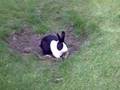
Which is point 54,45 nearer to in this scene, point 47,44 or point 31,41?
point 47,44

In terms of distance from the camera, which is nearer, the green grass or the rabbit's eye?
the green grass

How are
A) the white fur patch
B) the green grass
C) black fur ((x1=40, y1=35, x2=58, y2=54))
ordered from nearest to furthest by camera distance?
the green grass, the white fur patch, black fur ((x1=40, y1=35, x2=58, y2=54))

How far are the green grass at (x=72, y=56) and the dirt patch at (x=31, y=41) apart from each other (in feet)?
0.36

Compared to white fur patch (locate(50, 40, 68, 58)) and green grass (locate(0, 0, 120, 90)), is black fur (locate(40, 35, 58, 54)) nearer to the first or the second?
white fur patch (locate(50, 40, 68, 58))

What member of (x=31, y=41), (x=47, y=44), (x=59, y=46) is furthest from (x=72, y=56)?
(x=31, y=41)

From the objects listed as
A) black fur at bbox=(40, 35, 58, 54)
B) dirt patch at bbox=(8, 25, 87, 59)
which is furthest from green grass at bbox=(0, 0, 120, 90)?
black fur at bbox=(40, 35, 58, 54)

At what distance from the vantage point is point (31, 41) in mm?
7121

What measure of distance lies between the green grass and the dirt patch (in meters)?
0.11

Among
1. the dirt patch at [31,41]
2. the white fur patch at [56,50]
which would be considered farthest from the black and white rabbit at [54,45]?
the dirt patch at [31,41]

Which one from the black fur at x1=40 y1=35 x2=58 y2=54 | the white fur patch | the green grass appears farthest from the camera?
the black fur at x1=40 y1=35 x2=58 y2=54

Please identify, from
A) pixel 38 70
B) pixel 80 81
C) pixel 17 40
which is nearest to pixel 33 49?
pixel 17 40

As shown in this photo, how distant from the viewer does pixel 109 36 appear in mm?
6930

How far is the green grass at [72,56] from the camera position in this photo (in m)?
5.72

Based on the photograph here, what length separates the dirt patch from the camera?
22.1ft
